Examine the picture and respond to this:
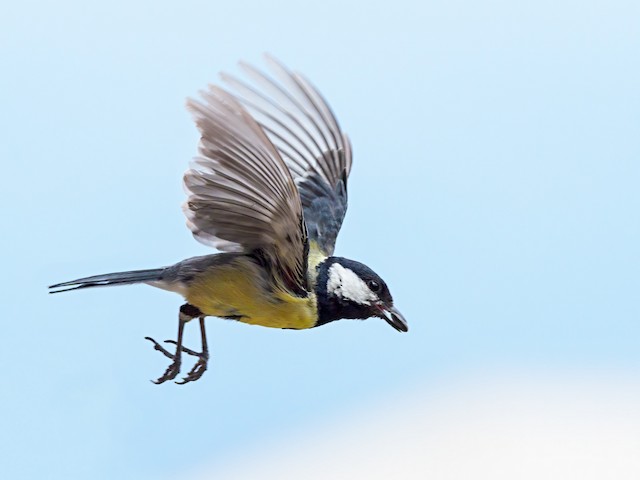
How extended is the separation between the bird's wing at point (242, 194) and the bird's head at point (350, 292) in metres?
0.13

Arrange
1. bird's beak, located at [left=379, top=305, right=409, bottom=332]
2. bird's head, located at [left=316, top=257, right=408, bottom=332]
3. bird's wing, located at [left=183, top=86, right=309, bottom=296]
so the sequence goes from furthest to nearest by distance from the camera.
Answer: bird's beak, located at [left=379, top=305, right=409, bottom=332] → bird's head, located at [left=316, top=257, right=408, bottom=332] → bird's wing, located at [left=183, top=86, right=309, bottom=296]

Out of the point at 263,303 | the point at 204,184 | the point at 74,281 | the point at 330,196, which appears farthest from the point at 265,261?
the point at 330,196

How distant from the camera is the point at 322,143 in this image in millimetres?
4555

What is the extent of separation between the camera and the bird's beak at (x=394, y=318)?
3.83 m

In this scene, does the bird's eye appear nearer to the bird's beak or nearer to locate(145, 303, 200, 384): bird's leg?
the bird's beak

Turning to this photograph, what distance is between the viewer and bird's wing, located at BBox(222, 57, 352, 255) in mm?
4152

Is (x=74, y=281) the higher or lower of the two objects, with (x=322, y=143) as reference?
lower

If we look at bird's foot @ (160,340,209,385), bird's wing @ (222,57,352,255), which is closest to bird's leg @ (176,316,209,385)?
bird's foot @ (160,340,209,385)

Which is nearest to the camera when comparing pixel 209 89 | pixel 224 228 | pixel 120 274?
pixel 209 89

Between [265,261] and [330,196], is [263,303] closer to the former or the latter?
[265,261]

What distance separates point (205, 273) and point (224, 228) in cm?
27

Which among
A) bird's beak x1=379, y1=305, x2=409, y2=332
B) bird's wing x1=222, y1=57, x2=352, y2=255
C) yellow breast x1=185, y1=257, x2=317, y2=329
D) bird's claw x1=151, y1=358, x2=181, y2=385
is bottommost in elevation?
bird's claw x1=151, y1=358, x2=181, y2=385

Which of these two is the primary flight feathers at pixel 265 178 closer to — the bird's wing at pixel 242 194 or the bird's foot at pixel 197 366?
the bird's wing at pixel 242 194

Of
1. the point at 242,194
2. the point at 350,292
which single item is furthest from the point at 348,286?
the point at 242,194
